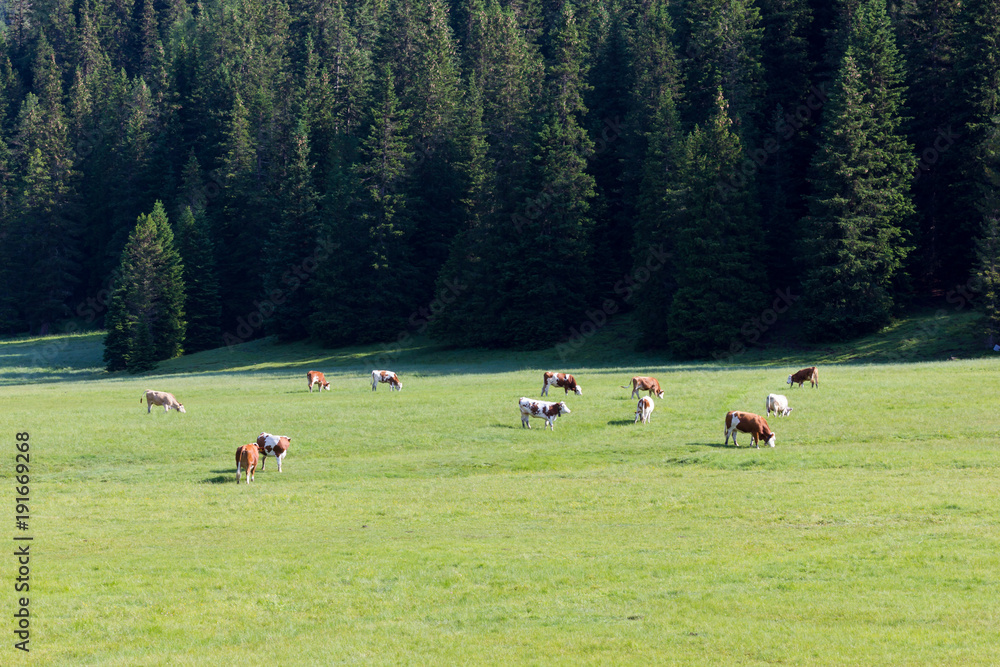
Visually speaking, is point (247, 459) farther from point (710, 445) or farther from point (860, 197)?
point (860, 197)

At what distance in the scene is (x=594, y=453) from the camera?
3084cm

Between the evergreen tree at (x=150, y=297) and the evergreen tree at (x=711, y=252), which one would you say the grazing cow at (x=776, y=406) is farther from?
the evergreen tree at (x=150, y=297)

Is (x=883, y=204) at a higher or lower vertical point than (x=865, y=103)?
lower

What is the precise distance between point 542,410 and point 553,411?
405 mm

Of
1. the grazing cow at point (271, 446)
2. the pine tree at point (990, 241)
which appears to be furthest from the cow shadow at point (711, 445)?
the pine tree at point (990, 241)

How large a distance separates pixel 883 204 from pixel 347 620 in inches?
2272

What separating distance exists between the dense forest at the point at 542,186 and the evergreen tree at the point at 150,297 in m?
0.27

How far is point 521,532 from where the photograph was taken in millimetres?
20781

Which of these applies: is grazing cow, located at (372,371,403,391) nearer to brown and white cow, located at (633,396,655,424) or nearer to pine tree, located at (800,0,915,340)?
brown and white cow, located at (633,396,655,424)

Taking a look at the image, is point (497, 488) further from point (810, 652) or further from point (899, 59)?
point (899, 59)

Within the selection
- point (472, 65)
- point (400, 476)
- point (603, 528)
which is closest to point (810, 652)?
point (603, 528)

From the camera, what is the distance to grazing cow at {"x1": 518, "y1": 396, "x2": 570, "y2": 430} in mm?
34906

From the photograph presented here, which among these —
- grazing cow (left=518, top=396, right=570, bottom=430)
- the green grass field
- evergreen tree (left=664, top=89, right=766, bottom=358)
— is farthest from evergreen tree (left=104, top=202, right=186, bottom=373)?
grazing cow (left=518, top=396, right=570, bottom=430)

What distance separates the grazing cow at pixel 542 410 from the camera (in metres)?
34.9
